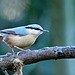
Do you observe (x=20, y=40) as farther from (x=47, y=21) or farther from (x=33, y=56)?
(x=47, y=21)

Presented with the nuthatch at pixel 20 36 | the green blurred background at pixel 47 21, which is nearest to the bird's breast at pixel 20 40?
the nuthatch at pixel 20 36

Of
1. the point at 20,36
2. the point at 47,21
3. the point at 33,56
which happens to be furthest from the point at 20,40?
the point at 47,21

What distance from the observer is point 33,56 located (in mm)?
2357

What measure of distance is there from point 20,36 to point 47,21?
373 centimetres

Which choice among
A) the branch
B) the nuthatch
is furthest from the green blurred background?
the branch

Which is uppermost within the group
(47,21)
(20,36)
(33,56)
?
(20,36)

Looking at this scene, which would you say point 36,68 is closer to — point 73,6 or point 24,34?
point 73,6

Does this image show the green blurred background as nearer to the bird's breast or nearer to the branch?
the bird's breast

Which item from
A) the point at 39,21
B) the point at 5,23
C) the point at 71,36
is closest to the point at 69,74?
the point at 71,36

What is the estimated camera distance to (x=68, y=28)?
237 inches

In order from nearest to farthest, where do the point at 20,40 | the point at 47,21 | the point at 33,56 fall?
the point at 33,56
the point at 20,40
the point at 47,21

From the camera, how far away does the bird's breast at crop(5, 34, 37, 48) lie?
270cm

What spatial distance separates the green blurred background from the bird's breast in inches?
116

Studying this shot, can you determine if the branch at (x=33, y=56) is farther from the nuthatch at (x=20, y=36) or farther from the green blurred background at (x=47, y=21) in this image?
the green blurred background at (x=47, y=21)
